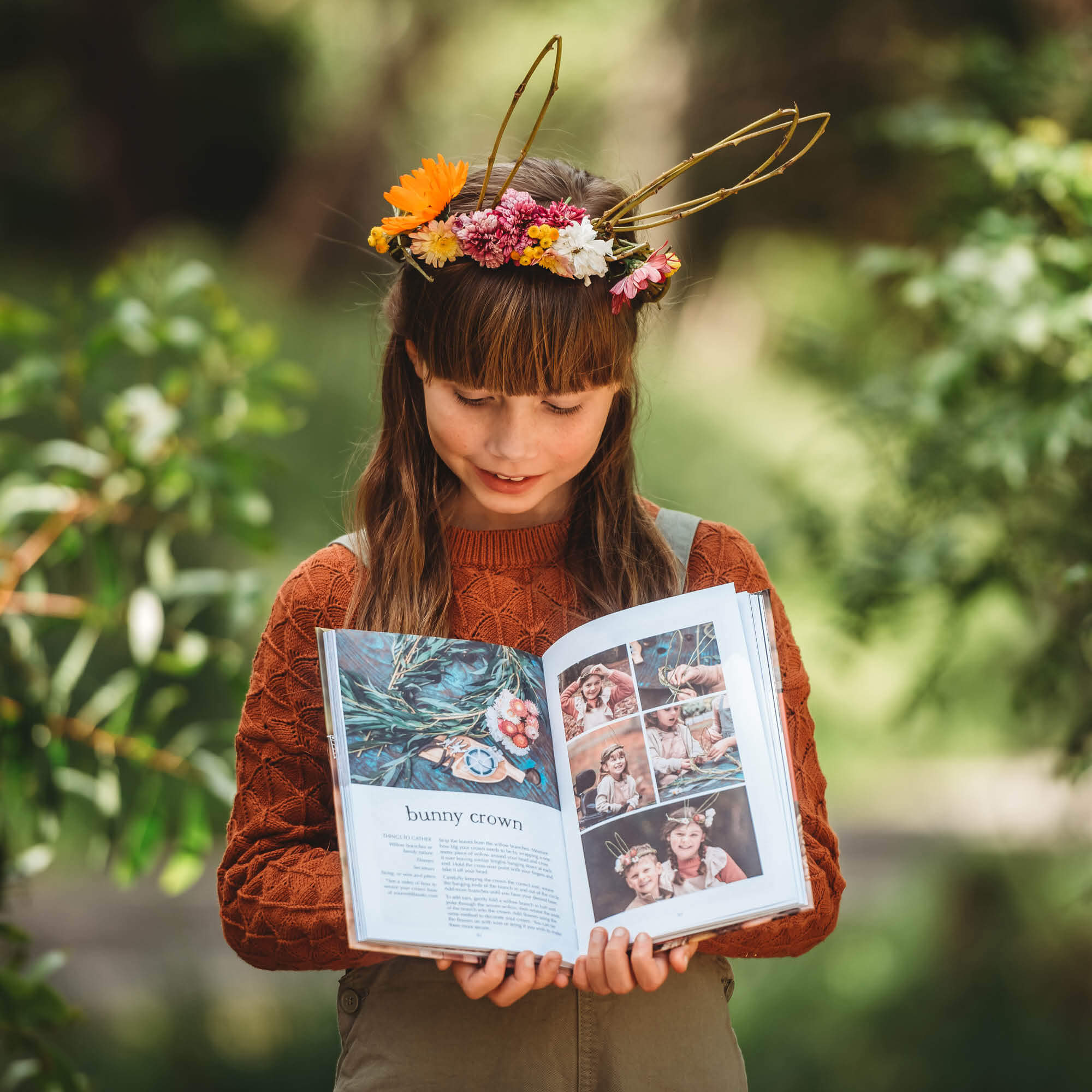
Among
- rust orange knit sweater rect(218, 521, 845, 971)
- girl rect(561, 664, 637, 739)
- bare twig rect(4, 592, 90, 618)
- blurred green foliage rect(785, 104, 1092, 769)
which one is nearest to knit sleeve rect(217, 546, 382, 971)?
rust orange knit sweater rect(218, 521, 845, 971)

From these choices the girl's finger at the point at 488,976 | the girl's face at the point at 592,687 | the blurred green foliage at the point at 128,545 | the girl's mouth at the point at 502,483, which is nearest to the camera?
the girl's finger at the point at 488,976

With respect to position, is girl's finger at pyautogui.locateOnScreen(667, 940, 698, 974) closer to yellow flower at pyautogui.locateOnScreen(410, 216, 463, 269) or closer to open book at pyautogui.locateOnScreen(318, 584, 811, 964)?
open book at pyautogui.locateOnScreen(318, 584, 811, 964)

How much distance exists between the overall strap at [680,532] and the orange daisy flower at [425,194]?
347 millimetres

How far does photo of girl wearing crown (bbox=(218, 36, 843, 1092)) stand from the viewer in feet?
3.30

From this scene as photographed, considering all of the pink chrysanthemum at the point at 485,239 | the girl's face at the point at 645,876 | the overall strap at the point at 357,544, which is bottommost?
the girl's face at the point at 645,876

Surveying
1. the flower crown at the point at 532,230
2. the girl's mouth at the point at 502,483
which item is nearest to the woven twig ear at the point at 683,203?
the flower crown at the point at 532,230

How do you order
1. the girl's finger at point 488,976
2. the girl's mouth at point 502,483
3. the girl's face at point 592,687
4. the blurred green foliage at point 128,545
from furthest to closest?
the blurred green foliage at point 128,545
the girl's mouth at point 502,483
the girl's face at point 592,687
the girl's finger at point 488,976

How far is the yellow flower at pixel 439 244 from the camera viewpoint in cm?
103

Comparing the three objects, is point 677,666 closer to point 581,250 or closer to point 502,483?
point 502,483

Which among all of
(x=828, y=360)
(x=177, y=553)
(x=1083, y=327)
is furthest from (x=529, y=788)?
(x=177, y=553)

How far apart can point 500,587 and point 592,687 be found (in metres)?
0.21

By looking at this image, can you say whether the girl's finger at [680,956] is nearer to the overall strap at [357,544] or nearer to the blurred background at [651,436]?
the overall strap at [357,544]

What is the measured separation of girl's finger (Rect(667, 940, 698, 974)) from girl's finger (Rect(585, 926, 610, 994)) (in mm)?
51

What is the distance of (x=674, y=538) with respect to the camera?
1.15m
